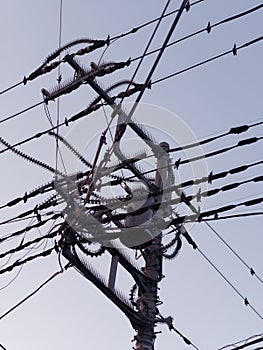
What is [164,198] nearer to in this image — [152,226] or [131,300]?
[152,226]

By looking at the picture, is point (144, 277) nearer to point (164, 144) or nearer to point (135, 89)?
point (164, 144)

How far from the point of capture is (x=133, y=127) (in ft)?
34.6

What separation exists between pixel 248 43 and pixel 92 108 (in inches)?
89.1

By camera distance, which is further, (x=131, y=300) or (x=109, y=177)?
(x=131, y=300)

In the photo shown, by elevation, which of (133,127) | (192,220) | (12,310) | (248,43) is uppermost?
(133,127)

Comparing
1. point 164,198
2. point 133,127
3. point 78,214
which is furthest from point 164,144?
point 78,214

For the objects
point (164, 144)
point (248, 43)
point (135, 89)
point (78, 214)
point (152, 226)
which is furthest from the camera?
point (164, 144)

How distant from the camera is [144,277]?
10.8 m

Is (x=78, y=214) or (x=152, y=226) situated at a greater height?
(x=152, y=226)

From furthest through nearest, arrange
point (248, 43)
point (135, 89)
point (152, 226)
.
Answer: point (152, 226)
point (135, 89)
point (248, 43)

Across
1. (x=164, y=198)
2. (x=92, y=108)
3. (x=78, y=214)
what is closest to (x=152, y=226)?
(x=164, y=198)

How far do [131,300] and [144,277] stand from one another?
40 cm

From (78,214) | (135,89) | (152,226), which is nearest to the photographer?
(135,89)

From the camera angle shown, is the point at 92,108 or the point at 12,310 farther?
the point at 12,310
